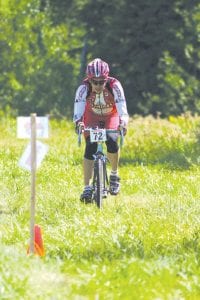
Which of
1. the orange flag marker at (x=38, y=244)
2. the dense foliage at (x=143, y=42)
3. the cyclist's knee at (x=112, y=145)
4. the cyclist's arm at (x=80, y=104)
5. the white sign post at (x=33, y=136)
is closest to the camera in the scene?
the white sign post at (x=33, y=136)

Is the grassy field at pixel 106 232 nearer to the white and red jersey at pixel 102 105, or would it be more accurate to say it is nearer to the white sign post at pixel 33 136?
the white sign post at pixel 33 136

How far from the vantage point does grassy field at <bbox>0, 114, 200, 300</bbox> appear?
902cm

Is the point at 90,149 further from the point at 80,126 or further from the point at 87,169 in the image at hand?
the point at 80,126

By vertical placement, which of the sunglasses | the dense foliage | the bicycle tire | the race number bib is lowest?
the bicycle tire

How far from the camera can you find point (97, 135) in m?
13.6

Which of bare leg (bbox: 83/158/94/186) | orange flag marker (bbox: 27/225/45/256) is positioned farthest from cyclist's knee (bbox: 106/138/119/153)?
orange flag marker (bbox: 27/225/45/256)

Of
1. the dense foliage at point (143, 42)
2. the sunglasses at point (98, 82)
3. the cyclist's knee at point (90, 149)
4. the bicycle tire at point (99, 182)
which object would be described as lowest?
the bicycle tire at point (99, 182)

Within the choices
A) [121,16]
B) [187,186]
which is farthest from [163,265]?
[121,16]

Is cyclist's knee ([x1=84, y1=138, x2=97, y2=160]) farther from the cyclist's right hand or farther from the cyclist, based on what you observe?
the cyclist's right hand

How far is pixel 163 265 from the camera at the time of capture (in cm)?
969

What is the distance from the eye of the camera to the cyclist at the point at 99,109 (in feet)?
44.8

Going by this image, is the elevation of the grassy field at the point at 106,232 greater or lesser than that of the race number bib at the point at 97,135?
lesser

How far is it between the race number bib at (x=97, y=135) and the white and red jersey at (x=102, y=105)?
0.25 metres

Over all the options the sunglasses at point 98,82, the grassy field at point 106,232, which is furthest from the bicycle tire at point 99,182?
the sunglasses at point 98,82
